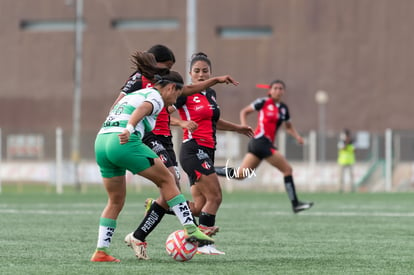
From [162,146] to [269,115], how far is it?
336 inches

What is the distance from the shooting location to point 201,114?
11.2 metres

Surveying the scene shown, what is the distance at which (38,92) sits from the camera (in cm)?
5538

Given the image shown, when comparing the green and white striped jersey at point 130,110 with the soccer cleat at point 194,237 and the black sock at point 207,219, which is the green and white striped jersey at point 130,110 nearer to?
the soccer cleat at point 194,237

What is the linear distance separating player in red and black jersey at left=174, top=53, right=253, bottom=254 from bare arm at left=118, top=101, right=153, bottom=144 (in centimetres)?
213

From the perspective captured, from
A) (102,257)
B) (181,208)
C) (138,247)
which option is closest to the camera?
(181,208)

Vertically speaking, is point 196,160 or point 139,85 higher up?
point 139,85

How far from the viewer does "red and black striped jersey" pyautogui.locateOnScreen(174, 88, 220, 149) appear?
11211mm

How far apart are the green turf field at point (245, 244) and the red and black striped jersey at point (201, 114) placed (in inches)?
49.0

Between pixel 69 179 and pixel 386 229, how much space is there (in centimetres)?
2402

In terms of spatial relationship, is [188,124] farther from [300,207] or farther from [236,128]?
[300,207]

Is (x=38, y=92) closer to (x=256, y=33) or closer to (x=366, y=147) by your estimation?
(x=256, y=33)

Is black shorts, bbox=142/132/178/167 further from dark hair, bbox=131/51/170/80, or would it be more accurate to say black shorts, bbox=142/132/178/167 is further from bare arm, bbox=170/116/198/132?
dark hair, bbox=131/51/170/80

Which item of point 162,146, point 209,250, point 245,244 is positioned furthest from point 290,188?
point 209,250

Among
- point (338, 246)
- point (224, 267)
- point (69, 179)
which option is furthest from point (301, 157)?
point (224, 267)
